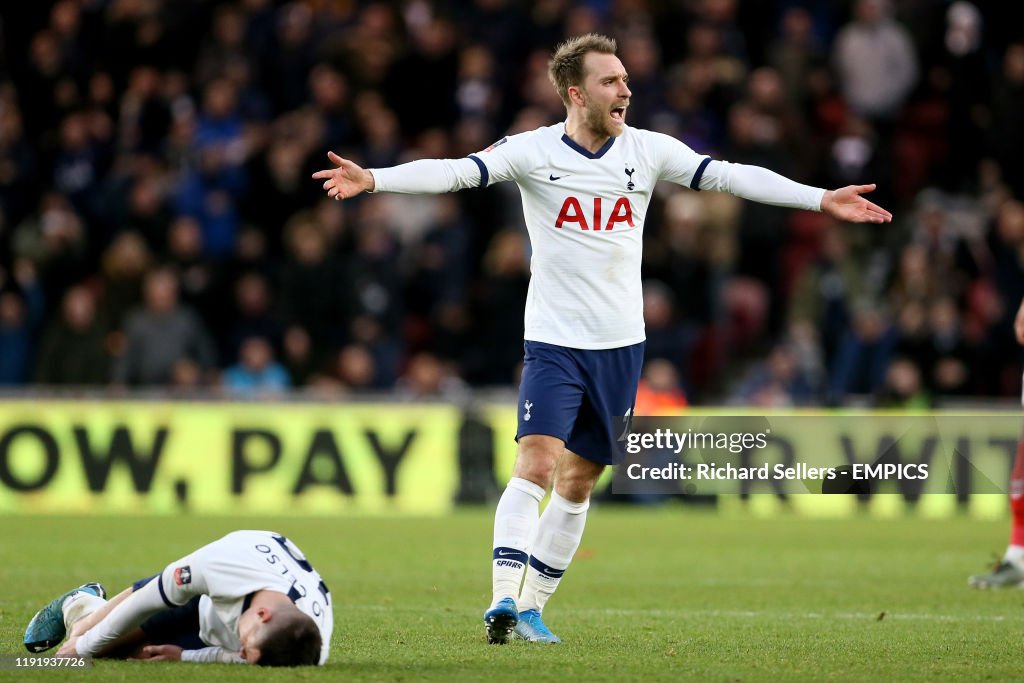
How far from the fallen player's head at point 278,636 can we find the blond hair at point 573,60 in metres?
2.77

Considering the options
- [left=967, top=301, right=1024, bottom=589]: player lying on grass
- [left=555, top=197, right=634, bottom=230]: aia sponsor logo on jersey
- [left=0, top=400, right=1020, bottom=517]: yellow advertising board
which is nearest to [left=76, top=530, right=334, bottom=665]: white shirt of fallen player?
[left=555, top=197, right=634, bottom=230]: aia sponsor logo on jersey

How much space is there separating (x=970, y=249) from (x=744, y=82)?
3.22m

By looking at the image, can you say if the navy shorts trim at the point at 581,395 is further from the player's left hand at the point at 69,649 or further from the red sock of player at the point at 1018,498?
the red sock of player at the point at 1018,498

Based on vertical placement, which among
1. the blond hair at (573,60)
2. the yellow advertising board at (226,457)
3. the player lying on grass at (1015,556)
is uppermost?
the blond hair at (573,60)

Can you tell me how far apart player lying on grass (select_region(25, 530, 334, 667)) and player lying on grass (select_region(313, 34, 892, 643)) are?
53.0 inches

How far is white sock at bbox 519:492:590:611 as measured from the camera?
7.81m

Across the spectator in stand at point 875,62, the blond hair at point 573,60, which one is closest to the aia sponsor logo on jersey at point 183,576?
the blond hair at point 573,60

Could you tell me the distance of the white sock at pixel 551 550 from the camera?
7.81m

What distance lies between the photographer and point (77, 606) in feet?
22.4


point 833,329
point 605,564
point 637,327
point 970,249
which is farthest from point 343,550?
point 970,249

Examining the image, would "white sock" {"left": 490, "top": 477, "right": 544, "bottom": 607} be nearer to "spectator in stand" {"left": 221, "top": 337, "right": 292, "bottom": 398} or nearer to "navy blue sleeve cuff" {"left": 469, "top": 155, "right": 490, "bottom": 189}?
"navy blue sleeve cuff" {"left": 469, "top": 155, "right": 490, "bottom": 189}
